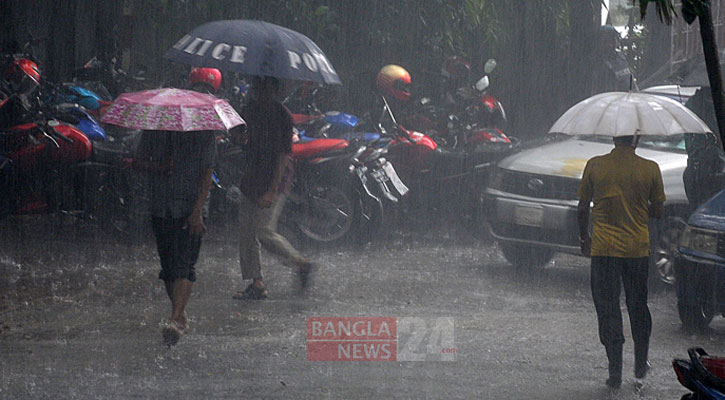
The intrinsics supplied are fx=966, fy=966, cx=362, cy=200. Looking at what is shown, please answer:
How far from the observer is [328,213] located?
1084 cm

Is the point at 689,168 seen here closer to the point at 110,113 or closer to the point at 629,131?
the point at 629,131

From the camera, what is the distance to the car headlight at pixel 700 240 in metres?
7.34

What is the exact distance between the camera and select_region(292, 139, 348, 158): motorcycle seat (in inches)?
423

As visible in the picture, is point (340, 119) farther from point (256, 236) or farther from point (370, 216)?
point (256, 236)

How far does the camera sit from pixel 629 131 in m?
5.99

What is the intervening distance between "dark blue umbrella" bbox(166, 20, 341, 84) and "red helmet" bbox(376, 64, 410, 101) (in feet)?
17.7

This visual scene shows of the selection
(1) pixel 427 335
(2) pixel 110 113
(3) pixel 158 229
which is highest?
(2) pixel 110 113

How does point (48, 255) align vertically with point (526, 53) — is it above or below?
below

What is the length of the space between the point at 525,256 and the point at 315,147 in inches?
102

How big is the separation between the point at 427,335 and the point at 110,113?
281 cm

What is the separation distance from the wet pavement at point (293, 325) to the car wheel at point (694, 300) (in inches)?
5.3

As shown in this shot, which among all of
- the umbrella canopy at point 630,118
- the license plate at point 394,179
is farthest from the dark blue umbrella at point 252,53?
the license plate at point 394,179

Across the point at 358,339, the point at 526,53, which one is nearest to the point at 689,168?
the point at 358,339

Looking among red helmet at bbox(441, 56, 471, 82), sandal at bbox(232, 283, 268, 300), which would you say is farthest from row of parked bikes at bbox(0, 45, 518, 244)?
red helmet at bbox(441, 56, 471, 82)
